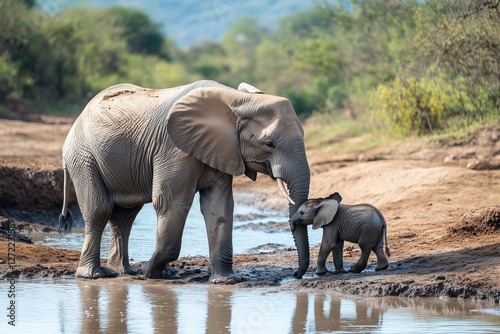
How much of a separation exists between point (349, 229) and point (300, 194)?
725mm

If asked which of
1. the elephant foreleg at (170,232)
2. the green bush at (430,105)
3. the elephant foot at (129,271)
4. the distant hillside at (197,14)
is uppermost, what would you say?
the distant hillside at (197,14)

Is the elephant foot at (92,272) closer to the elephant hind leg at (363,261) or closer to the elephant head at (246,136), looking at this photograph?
the elephant head at (246,136)

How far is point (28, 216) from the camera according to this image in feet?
44.0

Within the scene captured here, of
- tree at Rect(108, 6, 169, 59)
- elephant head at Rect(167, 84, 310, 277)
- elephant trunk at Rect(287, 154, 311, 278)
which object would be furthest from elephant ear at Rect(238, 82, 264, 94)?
tree at Rect(108, 6, 169, 59)

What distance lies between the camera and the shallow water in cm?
1185

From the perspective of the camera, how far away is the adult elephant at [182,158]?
28.8 feet

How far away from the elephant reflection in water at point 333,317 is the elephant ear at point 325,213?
806 mm

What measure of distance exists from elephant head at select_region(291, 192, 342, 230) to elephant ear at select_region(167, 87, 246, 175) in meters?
0.62

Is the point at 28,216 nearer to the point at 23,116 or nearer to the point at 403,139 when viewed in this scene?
the point at 403,139

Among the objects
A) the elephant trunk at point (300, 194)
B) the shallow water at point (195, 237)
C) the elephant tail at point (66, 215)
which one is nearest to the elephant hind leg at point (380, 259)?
the elephant trunk at point (300, 194)

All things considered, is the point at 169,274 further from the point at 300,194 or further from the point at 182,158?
the point at 300,194

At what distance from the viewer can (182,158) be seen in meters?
8.91

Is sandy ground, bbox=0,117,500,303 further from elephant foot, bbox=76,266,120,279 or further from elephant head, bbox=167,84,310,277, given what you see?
elephant head, bbox=167,84,310,277

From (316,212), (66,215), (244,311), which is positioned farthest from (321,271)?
(66,215)
